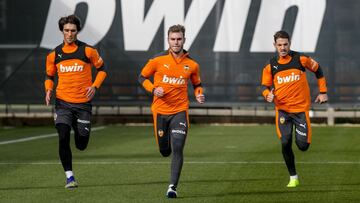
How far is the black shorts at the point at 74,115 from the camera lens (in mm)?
13008

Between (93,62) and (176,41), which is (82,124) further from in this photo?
(176,41)

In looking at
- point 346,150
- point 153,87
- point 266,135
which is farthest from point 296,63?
point 266,135

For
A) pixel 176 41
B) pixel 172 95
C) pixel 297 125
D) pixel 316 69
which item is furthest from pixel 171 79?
pixel 316 69

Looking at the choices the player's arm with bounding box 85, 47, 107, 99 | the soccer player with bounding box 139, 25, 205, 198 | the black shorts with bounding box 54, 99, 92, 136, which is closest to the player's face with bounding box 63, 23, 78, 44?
the player's arm with bounding box 85, 47, 107, 99

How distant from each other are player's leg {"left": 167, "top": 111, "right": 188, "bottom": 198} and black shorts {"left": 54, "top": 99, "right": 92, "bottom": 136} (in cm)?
151

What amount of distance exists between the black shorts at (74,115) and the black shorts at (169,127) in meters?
1.31

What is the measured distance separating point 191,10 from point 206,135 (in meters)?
5.44

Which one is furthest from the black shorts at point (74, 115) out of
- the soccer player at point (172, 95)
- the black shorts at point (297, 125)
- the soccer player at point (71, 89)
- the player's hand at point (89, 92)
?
the black shorts at point (297, 125)

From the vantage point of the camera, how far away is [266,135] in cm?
2456

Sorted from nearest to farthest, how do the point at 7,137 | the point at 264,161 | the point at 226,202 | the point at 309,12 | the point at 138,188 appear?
1. the point at 226,202
2. the point at 138,188
3. the point at 264,161
4. the point at 7,137
5. the point at 309,12

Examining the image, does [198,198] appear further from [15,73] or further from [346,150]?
[15,73]

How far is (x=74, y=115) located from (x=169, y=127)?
1.56 metres

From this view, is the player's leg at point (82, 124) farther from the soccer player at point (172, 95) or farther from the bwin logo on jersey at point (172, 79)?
the bwin logo on jersey at point (172, 79)

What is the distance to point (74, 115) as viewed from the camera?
1313cm
